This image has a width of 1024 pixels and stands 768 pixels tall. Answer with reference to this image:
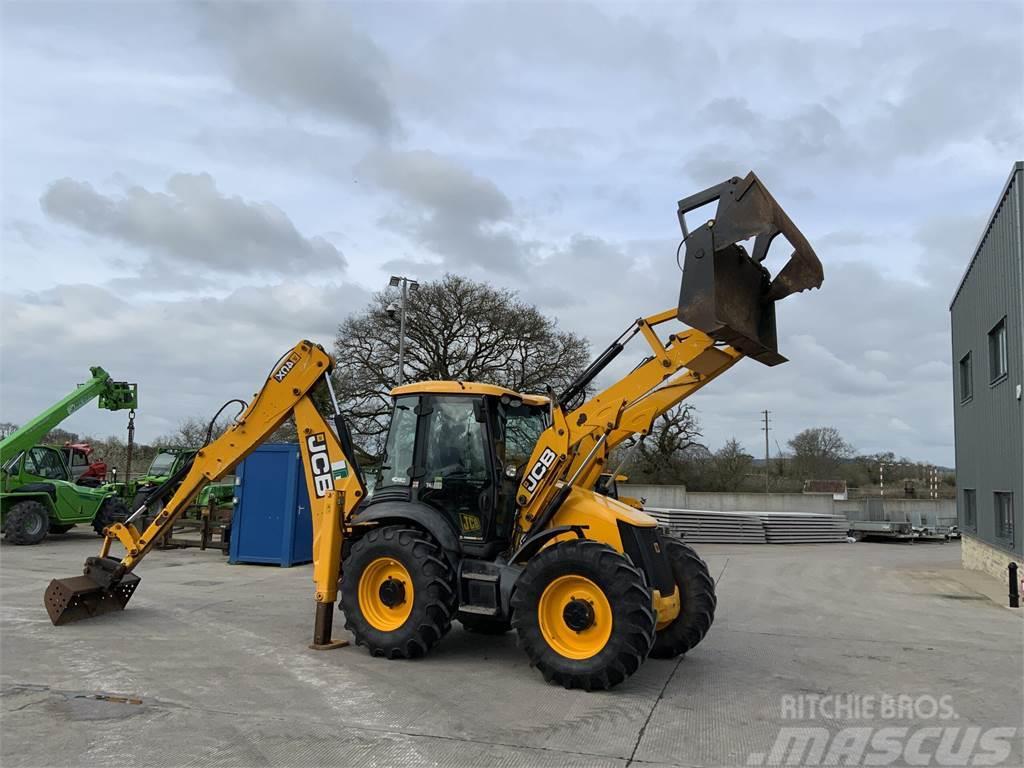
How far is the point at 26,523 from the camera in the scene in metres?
17.4

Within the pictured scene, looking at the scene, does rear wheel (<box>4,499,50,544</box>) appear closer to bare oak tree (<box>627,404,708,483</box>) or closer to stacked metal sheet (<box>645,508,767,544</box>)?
stacked metal sheet (<box>645,508,767,544</box>)

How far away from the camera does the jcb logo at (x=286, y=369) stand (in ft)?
28.8

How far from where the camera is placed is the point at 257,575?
13984 mm

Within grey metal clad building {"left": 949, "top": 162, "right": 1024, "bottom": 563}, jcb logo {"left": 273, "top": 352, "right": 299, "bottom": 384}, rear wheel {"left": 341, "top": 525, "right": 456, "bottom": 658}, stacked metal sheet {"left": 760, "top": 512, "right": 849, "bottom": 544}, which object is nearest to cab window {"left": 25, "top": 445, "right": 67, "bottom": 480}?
jcb logo {"left": 273, "top": 352, "right": 299, "bottom": 384}

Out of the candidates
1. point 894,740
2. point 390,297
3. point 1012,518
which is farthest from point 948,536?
point 894,740

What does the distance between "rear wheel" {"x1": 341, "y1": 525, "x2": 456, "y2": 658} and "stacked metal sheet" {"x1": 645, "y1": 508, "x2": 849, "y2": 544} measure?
17168 millimetres

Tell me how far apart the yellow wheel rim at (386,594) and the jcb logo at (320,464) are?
3.63ft

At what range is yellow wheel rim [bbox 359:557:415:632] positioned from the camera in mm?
7516

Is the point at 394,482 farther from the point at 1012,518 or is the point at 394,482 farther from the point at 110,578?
the point at 1012,518

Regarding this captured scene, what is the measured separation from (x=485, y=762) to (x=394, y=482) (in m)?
3.56

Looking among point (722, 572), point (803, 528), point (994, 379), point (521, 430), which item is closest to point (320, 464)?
point (521, 430)

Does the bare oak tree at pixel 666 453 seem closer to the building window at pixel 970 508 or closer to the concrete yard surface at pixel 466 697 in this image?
the building window at pixel 970 508

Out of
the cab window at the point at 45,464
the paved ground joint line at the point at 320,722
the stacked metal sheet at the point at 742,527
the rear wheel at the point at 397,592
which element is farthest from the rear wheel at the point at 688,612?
the stacked metal sheet at the point at 742,527

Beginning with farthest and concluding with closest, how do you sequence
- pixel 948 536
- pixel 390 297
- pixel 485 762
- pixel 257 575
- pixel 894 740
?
pixel 390 297, pixel 948 536, pixel 257 575, pixel 894 740, pixel 485 762
